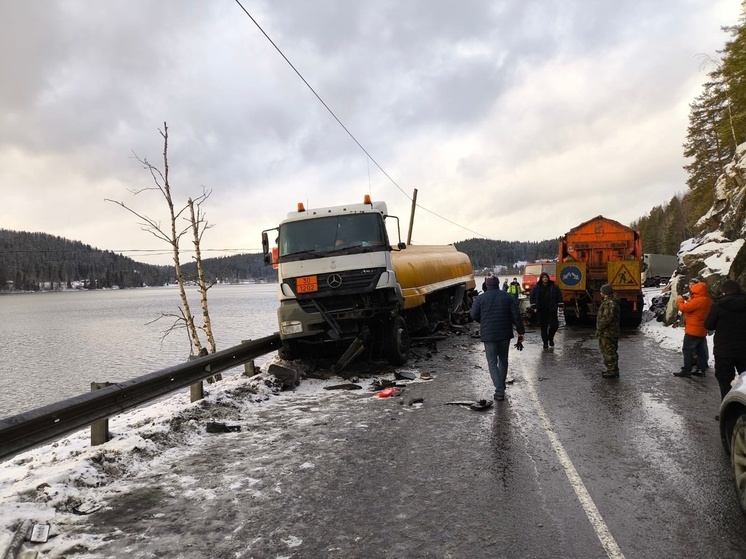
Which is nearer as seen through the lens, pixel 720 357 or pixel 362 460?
pixel 362 460

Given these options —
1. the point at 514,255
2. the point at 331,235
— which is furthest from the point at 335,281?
the point at 514,255

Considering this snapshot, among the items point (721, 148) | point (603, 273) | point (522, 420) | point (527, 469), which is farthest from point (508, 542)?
point (721, 148)

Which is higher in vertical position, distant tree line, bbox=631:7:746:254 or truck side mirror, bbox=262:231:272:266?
distant tree line, bbox=631:7:746:254

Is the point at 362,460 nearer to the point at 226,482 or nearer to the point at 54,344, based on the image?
the point at 226,482

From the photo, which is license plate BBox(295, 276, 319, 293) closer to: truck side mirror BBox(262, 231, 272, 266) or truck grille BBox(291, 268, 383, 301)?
truck grille BBox(291, 268, 383, 301)

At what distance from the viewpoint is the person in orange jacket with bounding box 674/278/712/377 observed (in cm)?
831

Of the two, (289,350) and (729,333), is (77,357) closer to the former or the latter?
(289,350)

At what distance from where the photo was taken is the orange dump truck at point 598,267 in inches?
603

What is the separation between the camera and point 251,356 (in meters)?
9.06

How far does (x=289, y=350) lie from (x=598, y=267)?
1156 cm

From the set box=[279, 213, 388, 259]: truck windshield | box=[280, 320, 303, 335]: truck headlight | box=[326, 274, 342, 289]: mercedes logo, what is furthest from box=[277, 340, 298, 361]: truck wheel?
box=[279, 213, 388, 259]: truck windshield

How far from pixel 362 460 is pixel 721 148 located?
50.0m

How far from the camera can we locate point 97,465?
476 centimetres

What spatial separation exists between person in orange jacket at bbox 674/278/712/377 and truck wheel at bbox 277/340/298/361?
24.0 feet
